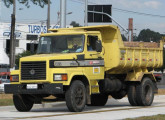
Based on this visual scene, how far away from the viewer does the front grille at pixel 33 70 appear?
18266 millimetres

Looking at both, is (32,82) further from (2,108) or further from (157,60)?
(157,60)

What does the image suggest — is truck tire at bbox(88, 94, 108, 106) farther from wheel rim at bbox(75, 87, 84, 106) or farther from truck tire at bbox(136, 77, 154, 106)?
wheel rim at bbox(75, 87, 84, 106)

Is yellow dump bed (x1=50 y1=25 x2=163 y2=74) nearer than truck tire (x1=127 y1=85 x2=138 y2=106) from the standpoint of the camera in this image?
Yes

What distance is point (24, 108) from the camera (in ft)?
63.2

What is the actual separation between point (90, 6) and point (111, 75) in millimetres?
27319

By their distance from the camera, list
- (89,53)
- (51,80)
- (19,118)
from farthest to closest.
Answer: (89,53) < (51,80) < (19,118)

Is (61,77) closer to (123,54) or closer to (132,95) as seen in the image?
(123,54)

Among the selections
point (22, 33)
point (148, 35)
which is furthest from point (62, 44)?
point (148, 35)

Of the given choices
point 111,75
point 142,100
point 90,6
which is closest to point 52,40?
point 111,75

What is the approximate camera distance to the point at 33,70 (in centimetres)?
1844

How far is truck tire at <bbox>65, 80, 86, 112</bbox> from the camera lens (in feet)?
59.4

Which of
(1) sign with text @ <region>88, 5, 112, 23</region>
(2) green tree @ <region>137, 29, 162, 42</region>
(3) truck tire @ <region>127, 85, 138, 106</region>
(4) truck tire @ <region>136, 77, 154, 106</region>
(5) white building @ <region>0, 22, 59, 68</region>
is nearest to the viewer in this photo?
(4) truck tire @ <region>136, 77, 154, 106</region>

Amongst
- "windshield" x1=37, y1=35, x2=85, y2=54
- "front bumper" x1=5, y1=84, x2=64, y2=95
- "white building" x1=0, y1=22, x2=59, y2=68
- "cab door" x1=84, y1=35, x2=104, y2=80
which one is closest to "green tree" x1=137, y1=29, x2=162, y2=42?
"white building" x1=0, y1=22, x2=59, y2=68

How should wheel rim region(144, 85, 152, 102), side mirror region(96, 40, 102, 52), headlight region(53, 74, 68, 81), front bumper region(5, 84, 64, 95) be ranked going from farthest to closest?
1. wheel rim region(144, 85, 152, 102)
2. side mirror region(96, 40, 102, 52)
3. headlight region(53, 74, 68, 81)
4. front bumper region(5, 84, 64, 95)
